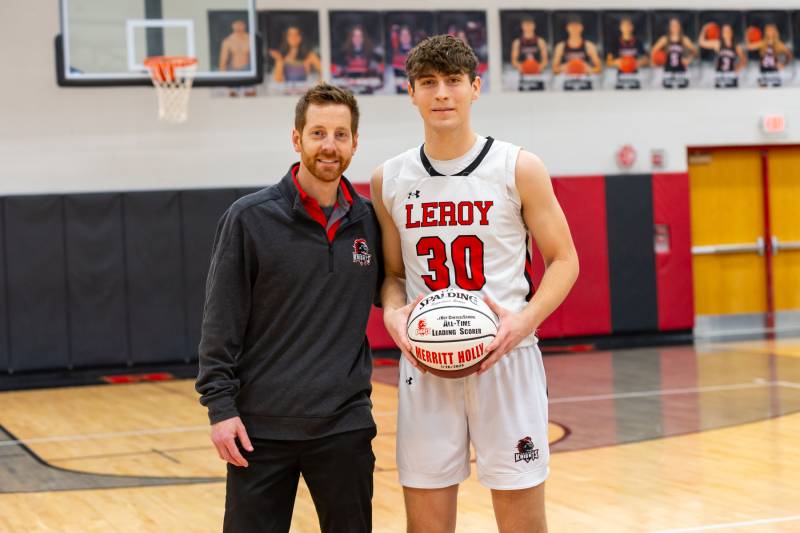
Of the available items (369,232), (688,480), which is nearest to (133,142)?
(688,480)

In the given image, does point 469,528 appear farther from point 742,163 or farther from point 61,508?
point 742,163

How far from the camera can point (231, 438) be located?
9.74 feet

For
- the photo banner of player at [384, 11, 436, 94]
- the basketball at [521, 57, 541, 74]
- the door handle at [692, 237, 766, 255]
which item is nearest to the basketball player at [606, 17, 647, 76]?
the basketball at [521, 57, 541, 74]

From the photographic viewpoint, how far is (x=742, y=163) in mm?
14250

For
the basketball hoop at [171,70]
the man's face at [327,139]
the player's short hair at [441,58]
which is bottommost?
the man's face at [327,139]

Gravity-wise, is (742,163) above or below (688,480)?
above

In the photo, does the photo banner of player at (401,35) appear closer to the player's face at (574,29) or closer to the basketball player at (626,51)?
the player's face at (574,29)

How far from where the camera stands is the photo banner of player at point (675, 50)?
13797 mm

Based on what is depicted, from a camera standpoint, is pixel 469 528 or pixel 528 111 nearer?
pixel 469 528

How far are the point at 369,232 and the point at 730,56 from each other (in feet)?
39.0

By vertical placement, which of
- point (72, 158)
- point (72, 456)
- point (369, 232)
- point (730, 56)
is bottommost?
point (72, 456)

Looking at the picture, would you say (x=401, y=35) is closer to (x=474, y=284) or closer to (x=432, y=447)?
(x=474, y=284)

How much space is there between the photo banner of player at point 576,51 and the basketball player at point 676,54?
90 centimetres

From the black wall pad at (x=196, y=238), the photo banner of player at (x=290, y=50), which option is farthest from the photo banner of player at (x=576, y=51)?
the black wall pad at (x=196, y=238)
